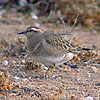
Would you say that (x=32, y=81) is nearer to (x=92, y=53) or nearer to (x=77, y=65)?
(x=77, y=65)

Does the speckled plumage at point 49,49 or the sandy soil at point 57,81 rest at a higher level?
the speckled plumage at point 49,49

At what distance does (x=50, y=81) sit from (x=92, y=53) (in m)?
1.79

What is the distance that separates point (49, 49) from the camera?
20.2ft

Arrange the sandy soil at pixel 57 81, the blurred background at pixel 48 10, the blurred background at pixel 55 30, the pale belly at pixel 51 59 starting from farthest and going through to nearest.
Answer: the blurred background at pixel 48 10 → the pale belly at pixel 51 59 → the blurred background at pixel 55 30 → the sandy soil at pixel 57 81

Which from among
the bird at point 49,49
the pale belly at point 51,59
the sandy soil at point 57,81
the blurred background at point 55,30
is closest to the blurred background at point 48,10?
the blurred background at point 55,30

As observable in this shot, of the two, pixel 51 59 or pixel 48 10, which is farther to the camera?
pixel 48 10

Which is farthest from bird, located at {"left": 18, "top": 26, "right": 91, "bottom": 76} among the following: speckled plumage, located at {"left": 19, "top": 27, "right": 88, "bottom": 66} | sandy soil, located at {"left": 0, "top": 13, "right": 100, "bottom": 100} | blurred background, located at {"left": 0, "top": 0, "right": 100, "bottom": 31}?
blurred background, located at {"left": 0, "top": 0, "right": 100, "bottom": 31}

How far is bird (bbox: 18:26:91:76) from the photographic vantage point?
611cm

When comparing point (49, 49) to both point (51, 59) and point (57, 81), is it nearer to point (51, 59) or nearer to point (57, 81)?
point (51, 59)

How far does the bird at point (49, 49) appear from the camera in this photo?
20.1 feet

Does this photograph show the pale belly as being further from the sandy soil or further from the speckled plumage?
the sandy soil

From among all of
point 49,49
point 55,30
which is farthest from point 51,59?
point 55,30

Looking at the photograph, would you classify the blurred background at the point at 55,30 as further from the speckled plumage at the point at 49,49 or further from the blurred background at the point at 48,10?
the speckled plumage at the point at 49,49

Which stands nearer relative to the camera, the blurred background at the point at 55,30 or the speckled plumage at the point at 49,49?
the blurred background at the point at 55,30
